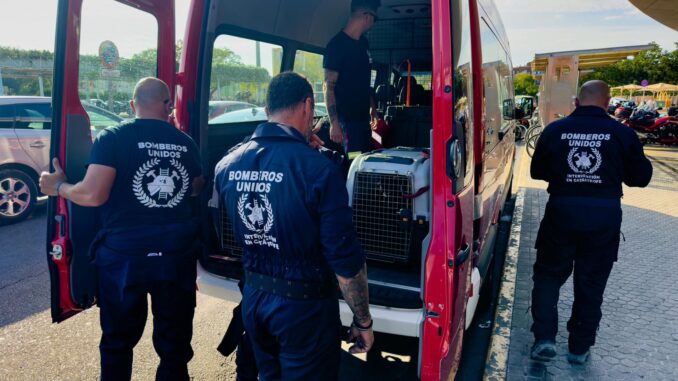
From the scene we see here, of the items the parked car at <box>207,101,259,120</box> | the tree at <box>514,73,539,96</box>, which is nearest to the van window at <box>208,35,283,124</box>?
the parked car at <box>207,101,259,120</box>

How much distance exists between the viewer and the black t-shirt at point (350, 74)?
12.0 ft

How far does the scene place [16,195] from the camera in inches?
265

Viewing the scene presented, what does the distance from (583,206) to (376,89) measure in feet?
12.1

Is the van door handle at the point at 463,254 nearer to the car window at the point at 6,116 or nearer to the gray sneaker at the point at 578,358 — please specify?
the gray sneaker at the point at 578,358

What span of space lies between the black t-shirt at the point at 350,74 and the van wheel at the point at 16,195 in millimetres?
5476

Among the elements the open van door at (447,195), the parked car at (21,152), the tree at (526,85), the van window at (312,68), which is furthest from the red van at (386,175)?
the tree at (526,85)

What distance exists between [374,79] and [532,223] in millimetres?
3027

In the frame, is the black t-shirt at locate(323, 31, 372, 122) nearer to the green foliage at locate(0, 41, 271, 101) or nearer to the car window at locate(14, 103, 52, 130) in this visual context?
the green foliage at locate(0, 41, 271, 101)

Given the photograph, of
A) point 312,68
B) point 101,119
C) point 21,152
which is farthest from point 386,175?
point 21,152

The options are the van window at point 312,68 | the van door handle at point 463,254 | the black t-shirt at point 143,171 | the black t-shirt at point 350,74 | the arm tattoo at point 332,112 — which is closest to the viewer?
the van door handle at point 463,254

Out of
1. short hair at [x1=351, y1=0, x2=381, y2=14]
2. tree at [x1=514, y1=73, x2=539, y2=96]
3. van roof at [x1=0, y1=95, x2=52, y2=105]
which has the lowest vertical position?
van roof at [x1=0, y1=95, x2=52, y2=105]

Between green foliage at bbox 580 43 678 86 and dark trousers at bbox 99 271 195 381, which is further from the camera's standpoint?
green foliage at bbox 580 43 678 86

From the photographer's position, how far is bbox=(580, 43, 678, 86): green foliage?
35325mm

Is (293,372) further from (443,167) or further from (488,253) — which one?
(488,253)
